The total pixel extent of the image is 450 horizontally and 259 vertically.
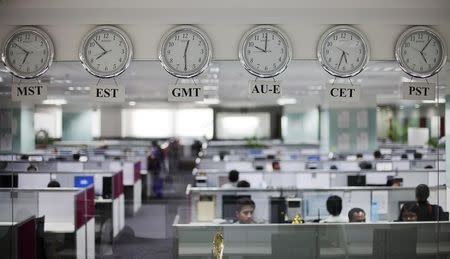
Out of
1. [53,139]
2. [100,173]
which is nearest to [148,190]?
[53,139]

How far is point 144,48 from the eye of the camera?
5305mm

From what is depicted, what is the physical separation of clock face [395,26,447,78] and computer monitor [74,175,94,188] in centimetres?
630

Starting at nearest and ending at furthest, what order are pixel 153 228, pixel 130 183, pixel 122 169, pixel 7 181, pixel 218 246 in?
pixel 218 246 < pixel 7 181 < pixel 153 228 < pixel 122 169 < pixel 130 183

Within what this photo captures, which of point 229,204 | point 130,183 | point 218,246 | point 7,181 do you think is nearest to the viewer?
point 218,246

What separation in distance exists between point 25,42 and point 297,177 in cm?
579

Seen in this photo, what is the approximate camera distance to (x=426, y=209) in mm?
6707

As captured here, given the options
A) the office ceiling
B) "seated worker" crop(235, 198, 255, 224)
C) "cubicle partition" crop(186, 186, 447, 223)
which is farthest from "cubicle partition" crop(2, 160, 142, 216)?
"seated worker" crop(235, 198, 255, 224)

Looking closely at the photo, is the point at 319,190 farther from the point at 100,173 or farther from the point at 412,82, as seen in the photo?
the point at 100,173

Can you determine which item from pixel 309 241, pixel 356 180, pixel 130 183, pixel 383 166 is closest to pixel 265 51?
pixel 309 241

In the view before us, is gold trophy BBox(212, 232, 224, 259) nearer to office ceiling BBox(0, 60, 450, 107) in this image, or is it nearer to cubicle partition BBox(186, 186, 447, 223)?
office ceiling BBox(0, 60, 450, 107)

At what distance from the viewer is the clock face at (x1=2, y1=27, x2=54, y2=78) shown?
5.23 m

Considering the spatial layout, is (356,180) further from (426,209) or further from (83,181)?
(83,181)

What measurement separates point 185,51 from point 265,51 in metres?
0.71

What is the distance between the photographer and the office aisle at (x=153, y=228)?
6.61 m
